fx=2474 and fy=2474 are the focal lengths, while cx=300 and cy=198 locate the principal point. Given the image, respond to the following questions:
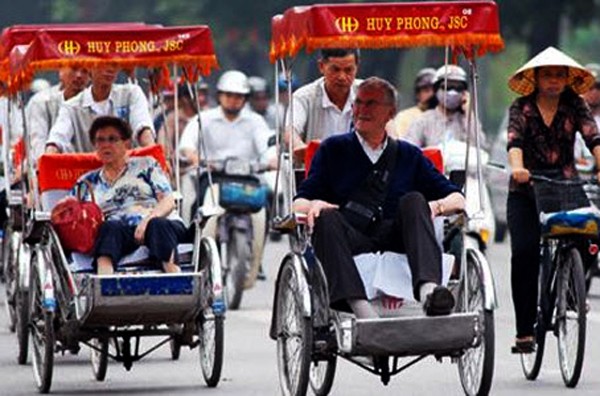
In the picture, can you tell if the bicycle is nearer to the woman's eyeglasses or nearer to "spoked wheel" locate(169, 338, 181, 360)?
the woman's eyeglasses

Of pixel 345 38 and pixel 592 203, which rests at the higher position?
pixel 345 38

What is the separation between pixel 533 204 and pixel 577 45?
291 feet

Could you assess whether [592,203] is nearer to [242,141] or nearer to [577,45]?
[242,141]

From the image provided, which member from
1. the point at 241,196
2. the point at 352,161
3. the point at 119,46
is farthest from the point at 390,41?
the point at 241,196

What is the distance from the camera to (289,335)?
38.8ft

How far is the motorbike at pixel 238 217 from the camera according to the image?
766 inches

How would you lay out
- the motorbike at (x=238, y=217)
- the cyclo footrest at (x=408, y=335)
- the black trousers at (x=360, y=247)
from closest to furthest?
the cyclo footrest at (x=408, y=335)
the black trousers at (x=360, y=247)
the motorbike at (x=238, y=217)

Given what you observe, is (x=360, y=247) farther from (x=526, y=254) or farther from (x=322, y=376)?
(x=526, y=254)

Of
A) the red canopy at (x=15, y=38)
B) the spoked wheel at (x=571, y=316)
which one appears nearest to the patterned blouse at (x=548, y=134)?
the spoked wheel at (x=571, y=316)

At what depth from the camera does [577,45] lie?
101m

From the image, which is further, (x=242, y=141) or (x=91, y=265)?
(x=242, y=141)

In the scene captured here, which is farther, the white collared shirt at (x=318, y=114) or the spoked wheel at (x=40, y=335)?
the white collared shirt at (x=318, y=114)

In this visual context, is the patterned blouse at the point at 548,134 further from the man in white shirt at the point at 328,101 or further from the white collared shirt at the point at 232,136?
the white collared shirt at the point at 232,136

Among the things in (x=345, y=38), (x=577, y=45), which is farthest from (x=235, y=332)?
(x=577, y=45)
